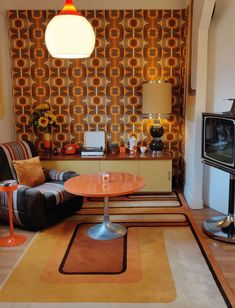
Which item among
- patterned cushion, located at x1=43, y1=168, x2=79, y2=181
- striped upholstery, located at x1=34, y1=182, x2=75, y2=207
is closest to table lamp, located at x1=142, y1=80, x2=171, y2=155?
patterned cushion, located at x1=43, y1=168, x2=79, y2=181

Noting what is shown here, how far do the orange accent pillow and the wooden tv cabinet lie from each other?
2.23 ft

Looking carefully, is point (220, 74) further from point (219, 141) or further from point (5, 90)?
point (5, 90)

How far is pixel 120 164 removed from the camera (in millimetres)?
4762

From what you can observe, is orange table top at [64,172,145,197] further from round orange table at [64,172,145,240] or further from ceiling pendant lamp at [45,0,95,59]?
ceiling pendant lamp at [45,0,95,59]

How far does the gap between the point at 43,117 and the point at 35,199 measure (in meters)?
1.76

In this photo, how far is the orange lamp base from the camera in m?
3.28

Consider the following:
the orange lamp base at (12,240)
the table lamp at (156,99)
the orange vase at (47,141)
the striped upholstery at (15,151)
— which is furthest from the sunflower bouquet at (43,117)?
the orange lamp base at (12,240)

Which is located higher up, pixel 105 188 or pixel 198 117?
pixel 198 117

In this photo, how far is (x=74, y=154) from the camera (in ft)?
16.5

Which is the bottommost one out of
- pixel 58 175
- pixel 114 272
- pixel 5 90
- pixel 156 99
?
pixel 114 272

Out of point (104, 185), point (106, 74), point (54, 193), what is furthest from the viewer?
point (106, 74)

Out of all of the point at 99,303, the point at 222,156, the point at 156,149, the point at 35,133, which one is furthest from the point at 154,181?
the point at 99,303

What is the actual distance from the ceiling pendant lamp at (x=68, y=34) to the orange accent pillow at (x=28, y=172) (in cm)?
167

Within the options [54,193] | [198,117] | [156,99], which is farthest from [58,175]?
[198,117]
